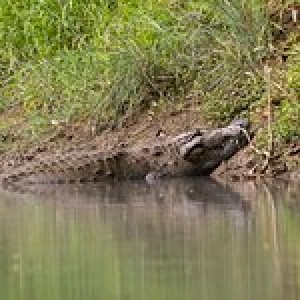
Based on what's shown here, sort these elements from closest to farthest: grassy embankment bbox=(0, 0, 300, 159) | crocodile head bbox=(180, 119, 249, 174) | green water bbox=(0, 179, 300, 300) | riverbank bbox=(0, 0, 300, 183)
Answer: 1. green water bbox=(0, 179, 300, 300)
2. crocodile head bbox=(180, 119, 249, 174)
3. riverbank bbox=(0, 0, 300, 183)
4. grassy embankment bbox=(0, 0, 300, 159)

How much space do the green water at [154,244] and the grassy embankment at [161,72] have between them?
1300 millimetres

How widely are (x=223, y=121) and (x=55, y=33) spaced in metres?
2.70

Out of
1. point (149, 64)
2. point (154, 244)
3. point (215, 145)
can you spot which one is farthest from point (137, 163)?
point (154, 244)

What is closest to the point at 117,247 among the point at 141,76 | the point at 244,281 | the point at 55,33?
the point at 244,281

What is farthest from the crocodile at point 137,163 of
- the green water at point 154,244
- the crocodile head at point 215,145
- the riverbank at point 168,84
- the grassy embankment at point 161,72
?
the green water at point 154,244

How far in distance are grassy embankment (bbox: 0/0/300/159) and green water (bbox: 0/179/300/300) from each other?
4.27ft

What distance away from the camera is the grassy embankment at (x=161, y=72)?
33.1 ft

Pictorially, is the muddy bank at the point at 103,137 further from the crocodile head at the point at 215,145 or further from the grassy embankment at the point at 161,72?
the crocodile head at the point at 215,145

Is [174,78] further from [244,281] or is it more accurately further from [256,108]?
[244,281]

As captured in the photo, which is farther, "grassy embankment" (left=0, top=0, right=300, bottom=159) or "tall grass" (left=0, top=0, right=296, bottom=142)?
"tall grass" (left=0, top=0, right=296, bottom=142)

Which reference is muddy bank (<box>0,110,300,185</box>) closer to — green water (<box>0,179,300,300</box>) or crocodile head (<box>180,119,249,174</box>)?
crocodile head (<box>180,119,249,174</box>)

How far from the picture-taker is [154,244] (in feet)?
20.5

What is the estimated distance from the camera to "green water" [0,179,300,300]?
520 centimetres

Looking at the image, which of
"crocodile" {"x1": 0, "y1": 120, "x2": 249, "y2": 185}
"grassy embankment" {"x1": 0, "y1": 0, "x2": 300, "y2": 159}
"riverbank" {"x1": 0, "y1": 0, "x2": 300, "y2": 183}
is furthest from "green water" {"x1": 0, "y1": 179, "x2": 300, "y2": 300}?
"grassy embankment" {"x1": 0, "y1": 0, "x2": 300, "y2": 159}
